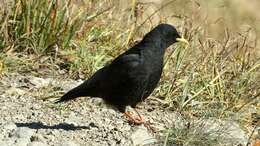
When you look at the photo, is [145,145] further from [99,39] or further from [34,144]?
[99,39]

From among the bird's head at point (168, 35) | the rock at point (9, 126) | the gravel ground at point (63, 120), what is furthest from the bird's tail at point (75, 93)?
the bird's head at point (168, 35)


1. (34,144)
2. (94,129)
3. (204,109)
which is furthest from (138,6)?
(34,144)

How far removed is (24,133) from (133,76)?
39.4 inches

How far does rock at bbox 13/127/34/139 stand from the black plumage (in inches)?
23.3

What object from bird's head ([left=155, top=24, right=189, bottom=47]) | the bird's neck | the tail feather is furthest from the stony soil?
bird's head ([left=155, top=24, right=189, bottom=47])

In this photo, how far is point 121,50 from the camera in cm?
824

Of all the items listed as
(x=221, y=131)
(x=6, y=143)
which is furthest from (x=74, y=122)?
(x=221, y=131)

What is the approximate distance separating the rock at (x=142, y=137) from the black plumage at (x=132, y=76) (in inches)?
9.4

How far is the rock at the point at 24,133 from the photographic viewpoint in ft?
20.0

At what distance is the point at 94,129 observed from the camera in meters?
6.46

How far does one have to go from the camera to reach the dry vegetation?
746 cm

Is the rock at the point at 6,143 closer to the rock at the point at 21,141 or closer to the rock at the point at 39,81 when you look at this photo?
the rock at the point at 21,141

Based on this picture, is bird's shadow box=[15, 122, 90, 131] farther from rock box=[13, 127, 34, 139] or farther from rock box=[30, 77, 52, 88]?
rock box=[30, 77, 52, 88]

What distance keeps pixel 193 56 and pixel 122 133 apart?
2153 mm
